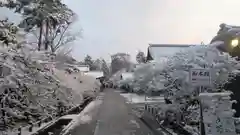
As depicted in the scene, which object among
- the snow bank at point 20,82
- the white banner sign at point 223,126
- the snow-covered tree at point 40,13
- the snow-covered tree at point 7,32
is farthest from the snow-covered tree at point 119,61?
the snow-covered tree at point 7,32

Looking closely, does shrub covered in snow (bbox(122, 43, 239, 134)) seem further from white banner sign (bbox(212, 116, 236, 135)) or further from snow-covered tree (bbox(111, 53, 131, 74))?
snow-covered tree (bbox(111, 53, 131, 74))

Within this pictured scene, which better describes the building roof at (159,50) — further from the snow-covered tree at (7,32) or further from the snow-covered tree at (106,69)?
the snow-covered tree at (106,69)

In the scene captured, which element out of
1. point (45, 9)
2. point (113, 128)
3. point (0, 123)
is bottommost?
point (113, 128)

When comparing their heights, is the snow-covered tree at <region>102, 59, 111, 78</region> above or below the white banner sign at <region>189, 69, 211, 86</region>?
above

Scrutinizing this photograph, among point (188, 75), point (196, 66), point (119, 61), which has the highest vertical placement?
point (119, 61)

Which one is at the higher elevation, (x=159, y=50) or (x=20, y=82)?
(x=159, y=50)

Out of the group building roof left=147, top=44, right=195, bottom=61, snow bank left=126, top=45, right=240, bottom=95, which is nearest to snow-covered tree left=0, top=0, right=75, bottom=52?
snow bank left=126, top=45, right=240, bottom=95

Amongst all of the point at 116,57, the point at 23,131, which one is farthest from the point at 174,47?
the point at 116,57

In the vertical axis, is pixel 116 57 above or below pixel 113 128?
above

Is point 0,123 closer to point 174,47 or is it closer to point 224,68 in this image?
point 224,68

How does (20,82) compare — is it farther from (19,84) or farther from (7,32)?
(7,32)

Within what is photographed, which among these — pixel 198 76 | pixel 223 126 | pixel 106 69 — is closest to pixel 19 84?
pixel 198 76

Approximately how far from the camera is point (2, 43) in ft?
28.7

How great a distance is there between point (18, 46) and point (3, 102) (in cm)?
188
